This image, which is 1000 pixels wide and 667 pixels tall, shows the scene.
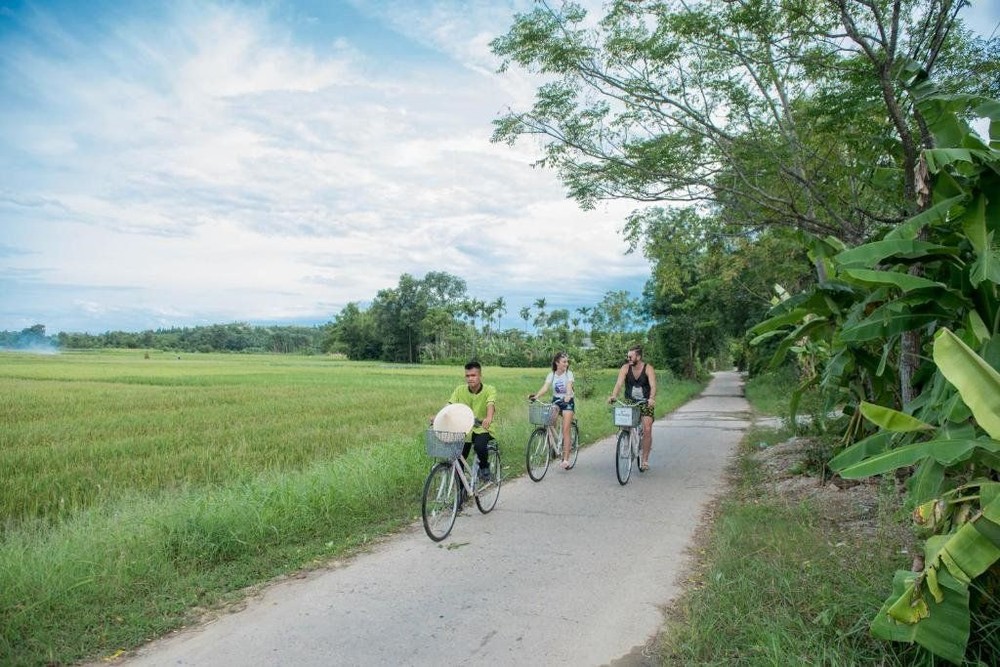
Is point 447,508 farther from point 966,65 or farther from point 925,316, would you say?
point 966,65

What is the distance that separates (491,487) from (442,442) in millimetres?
1451

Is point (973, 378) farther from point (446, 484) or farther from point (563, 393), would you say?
point (563, 393)

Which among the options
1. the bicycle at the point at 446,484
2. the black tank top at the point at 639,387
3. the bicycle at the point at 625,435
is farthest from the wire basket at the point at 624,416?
the bicycle at the point at 446,484

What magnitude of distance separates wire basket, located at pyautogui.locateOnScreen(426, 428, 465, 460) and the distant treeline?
74.1 m

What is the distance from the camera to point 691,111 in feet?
29.6

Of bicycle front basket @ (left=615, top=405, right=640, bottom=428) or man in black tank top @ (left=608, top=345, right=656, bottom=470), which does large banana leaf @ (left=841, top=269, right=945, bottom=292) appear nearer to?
bicycle front basket @ (left=615, top=405, right=640, bottom=428)

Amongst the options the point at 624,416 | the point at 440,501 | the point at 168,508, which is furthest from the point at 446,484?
the point at 624,416

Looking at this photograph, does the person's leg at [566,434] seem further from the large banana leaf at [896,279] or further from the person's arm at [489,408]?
the large banana leaf at [896,279]

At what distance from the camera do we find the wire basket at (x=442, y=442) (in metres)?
5.71

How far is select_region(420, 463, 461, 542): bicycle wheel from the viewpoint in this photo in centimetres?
555

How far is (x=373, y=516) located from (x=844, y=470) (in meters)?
4.51

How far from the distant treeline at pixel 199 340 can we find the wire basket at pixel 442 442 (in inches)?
2919

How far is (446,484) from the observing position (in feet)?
19.5

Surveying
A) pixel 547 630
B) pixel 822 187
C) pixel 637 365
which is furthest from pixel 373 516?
pixel 822 187
